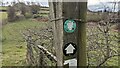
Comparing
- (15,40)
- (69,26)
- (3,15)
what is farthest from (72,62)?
(15,40)

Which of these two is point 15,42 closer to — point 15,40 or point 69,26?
point 15,40

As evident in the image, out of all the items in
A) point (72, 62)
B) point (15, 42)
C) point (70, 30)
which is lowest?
point (15, 42)

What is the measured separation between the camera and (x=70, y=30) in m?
0.92

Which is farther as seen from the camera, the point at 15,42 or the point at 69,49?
the point at 15,42

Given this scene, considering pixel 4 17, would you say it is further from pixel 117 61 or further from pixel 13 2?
pixel 117 61

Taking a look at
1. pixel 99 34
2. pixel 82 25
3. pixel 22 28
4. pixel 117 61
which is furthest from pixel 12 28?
pixel 82 25

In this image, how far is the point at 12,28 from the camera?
3041mm

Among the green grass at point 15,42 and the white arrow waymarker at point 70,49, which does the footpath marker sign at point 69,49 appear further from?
the green grass at point 15,42

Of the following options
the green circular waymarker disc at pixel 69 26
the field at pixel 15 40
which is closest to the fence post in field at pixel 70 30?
the green circular waymarker disc at pixel 69 26

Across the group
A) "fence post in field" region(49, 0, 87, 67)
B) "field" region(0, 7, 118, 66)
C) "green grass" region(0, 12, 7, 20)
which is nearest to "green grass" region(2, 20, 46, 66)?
"field" region(0, 7, 118, 66)

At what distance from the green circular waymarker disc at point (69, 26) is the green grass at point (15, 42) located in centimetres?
180

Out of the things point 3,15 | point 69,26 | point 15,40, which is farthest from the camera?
point 15,40

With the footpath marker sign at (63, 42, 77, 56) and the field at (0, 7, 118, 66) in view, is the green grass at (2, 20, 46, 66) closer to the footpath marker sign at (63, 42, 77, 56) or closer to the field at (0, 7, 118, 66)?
the field at (0, 7, 118, 66)

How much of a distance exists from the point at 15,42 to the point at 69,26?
2.57m
